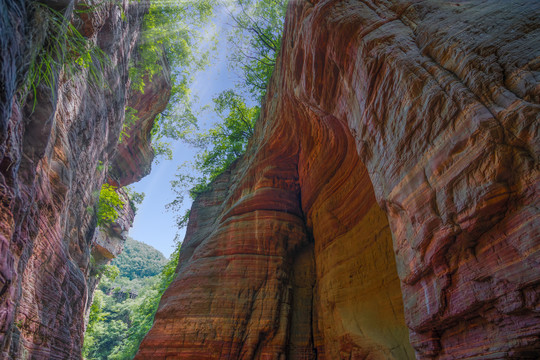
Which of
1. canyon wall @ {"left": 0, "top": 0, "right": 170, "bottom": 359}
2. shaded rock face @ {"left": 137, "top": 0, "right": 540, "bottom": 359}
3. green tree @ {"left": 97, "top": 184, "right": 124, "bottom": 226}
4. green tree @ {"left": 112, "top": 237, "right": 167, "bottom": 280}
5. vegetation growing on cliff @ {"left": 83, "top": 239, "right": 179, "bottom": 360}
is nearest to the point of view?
shaded rock face @ {"left": 137, "top": 0, "right": 540, "bottom": 359}

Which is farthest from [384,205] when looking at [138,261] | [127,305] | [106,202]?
[138,261]

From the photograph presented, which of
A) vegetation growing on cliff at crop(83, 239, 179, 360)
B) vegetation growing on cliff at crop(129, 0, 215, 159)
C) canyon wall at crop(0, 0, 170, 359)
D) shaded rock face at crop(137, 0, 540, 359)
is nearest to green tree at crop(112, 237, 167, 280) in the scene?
vegetation growing on cliff at crop(83, 239, 179, 360)

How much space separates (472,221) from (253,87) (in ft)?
51.4

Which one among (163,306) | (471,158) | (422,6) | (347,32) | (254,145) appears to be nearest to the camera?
(471,158)

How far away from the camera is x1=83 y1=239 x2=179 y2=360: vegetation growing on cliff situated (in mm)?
19344

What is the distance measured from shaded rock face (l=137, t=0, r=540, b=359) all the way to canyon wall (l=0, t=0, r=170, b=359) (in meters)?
3.05

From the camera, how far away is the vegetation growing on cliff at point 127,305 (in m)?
19.3

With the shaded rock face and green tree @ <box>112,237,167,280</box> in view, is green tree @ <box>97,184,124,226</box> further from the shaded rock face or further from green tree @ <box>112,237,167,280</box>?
green tree @ <box>112,237,167,280</box>

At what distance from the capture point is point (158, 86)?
14.4 metres

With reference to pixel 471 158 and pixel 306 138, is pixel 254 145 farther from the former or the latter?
pixel 471 158

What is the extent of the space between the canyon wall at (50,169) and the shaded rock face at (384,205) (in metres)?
3.05

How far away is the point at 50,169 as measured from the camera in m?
5.75

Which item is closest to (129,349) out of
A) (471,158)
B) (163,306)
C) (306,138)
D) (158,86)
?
(163,306)

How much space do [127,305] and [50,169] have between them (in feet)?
119
